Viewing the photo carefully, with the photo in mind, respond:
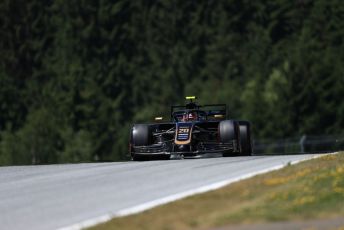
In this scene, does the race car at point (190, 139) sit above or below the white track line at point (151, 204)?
above

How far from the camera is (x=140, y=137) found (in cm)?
2639

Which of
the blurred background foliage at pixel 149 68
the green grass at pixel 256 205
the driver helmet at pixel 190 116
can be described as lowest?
the green grass at pixel 256 205

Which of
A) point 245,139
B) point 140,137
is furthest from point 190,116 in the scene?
point 245,139

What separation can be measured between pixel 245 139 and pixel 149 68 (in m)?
112

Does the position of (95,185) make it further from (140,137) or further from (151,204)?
(140,137)

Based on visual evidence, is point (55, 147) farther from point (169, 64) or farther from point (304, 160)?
point (304, 160)

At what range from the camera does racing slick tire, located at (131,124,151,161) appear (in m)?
26.3

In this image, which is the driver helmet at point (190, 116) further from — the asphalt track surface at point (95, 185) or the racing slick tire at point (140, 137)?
the asphalt track surface at point (95, 185)

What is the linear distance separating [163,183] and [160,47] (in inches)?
4773

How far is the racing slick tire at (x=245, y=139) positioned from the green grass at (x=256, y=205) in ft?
26.9

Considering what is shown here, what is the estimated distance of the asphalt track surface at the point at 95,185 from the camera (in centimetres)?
1507

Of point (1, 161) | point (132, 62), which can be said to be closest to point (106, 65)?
point (132, 62)

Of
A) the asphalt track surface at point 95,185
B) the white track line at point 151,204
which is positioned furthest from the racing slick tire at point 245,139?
the white track line at point 151,204

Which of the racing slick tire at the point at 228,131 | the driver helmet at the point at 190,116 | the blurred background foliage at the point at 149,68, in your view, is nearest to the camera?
the racing slick tire at the point at 228,131
